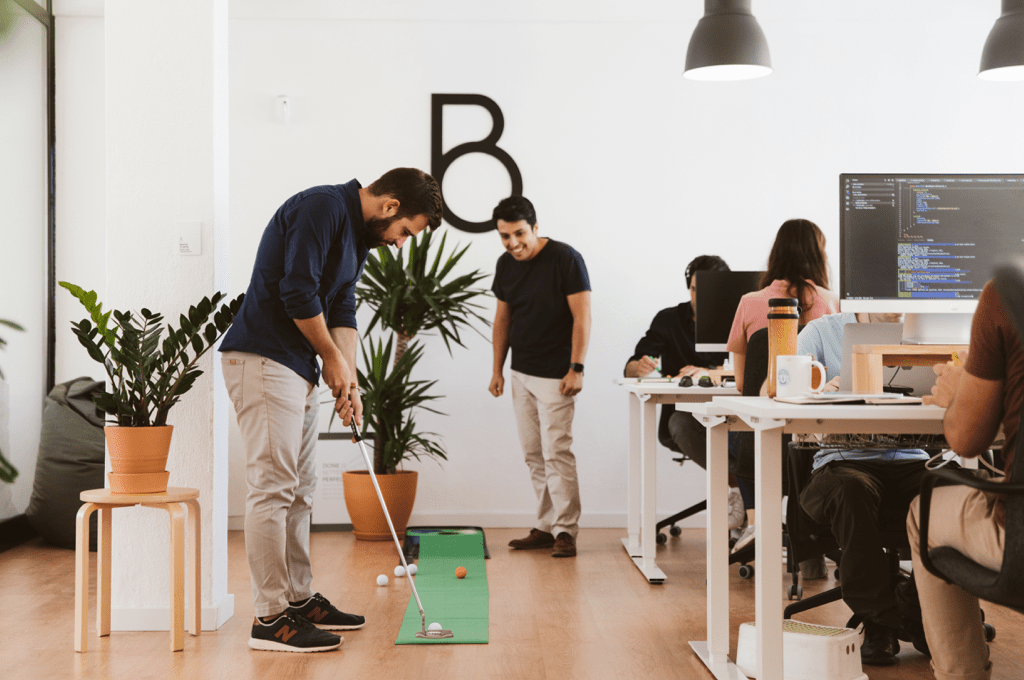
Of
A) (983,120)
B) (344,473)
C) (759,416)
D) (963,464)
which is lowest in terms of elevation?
(344,473)

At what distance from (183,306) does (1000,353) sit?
243 cm

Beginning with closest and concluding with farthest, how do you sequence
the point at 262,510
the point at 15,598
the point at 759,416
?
the point at 759,416 < the point at 262,510 < the point at 15,598

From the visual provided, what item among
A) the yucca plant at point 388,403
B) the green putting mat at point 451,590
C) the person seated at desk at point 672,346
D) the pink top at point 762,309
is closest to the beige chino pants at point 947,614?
the pink top at point 762,309

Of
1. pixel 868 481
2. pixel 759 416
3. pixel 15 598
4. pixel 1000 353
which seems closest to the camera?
pixel 1000 353

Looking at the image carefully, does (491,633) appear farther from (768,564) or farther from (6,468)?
(6,468)

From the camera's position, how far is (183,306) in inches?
114

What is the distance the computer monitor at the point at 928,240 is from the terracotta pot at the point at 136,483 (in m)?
2.04

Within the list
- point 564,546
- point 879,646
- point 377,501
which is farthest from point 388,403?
point 879,646

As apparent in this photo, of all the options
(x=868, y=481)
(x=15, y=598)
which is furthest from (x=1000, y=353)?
(x=15, y=598)

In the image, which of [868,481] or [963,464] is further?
[963,464]

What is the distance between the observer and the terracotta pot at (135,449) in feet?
8.40

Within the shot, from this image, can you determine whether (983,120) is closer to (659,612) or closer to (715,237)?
(715,237)

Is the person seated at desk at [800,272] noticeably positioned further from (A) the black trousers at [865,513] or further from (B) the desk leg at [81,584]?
(B) the desk leg at [81,584]

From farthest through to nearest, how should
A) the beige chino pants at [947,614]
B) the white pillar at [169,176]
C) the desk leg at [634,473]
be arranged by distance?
the desk leg at [634,473], the white pillar at [169,176], the beige chino pants at [947,614]
